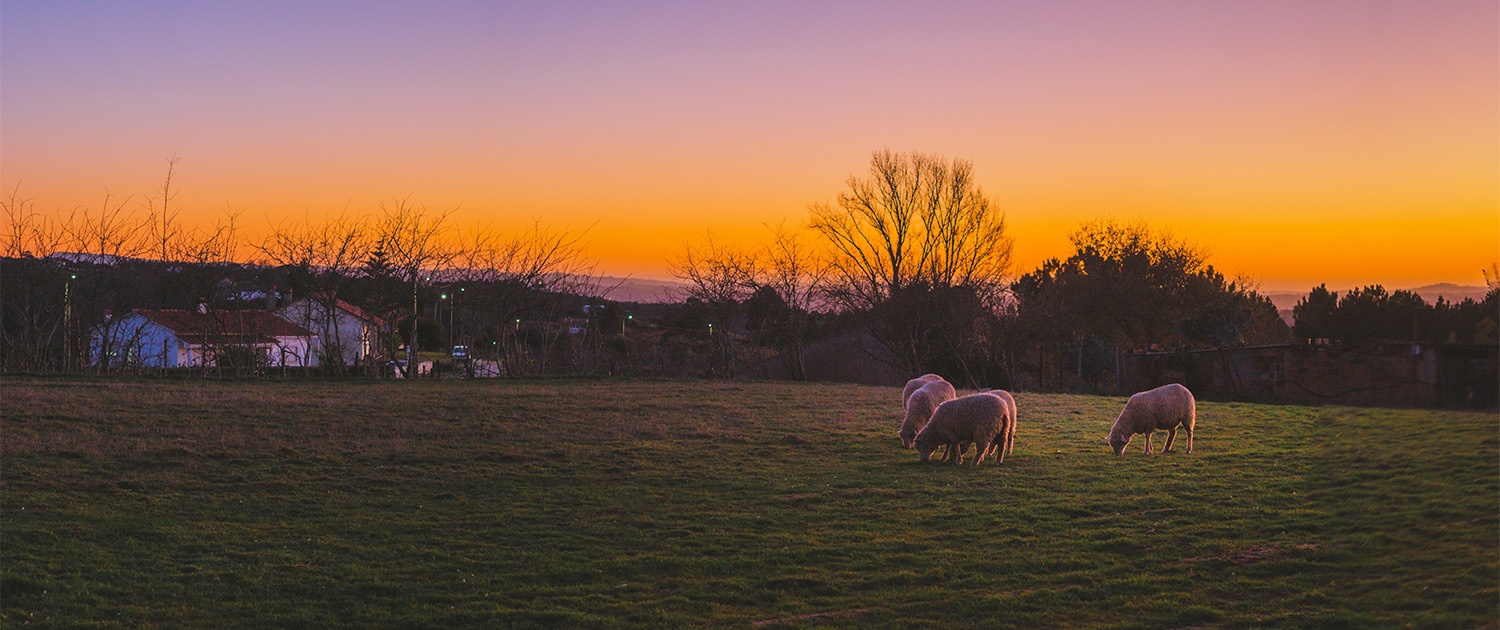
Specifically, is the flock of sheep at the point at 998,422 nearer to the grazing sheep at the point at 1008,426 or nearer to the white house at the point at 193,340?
the grazing sheep at the point at 1008,426

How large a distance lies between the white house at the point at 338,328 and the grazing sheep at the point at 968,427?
1709 centimetres

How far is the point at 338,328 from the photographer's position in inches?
1004

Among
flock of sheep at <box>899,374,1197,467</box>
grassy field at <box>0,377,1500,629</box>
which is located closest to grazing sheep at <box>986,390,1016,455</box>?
flock of sheep at <box>899,374,1197,467</box>

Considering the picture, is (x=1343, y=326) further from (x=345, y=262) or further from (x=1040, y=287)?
(x=1040, y=287)

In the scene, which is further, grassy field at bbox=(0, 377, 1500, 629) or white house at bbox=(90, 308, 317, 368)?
white house at bbox=(90, 308, 317, 368)

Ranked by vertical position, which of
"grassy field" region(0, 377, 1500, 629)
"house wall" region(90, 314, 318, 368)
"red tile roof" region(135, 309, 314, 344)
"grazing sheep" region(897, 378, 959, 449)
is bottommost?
"grassy field" region(0, 377, 1500, 629)

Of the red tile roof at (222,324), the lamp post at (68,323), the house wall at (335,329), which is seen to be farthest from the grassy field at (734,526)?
the house wall at (335,329)

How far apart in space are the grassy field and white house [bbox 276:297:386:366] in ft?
31.4

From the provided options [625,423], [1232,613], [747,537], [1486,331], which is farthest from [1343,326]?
[625,423]

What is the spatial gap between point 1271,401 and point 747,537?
14.1ft

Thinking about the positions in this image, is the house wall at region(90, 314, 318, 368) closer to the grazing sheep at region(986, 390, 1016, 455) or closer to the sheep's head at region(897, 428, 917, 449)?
the sheep's head at region(897, 428, 917, 449)

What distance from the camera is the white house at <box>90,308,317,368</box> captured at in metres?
23.2

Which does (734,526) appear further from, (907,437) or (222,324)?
(222,324)

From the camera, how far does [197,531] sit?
881 centimetres
